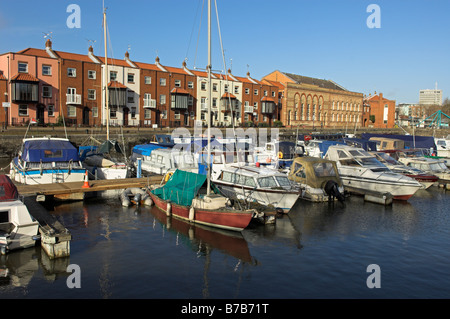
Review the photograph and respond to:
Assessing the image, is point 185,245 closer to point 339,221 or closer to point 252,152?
point 339,221

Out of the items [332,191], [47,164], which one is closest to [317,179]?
[332,191]

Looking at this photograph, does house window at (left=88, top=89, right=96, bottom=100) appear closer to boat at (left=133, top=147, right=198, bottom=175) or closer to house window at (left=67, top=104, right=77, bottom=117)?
house window at (left=67, top=104, right=77, bottom=117)

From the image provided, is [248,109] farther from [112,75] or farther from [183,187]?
[183,187]

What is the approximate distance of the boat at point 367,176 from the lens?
81.8 feet

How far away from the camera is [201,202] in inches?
724

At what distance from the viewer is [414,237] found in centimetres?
Answer: 1792

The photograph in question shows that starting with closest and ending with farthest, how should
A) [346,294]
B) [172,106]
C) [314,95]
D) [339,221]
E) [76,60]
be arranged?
[346,294]
[339,221]
[76,60]
[172,106]
[314,95]

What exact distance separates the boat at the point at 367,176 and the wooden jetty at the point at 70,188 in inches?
530

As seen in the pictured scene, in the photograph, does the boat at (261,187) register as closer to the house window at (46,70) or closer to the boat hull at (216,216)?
the boat hull at (216,216)

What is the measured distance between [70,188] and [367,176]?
1911 cm

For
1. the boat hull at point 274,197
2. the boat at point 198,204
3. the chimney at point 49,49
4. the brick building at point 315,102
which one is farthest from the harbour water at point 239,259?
the brick building at point 315,102

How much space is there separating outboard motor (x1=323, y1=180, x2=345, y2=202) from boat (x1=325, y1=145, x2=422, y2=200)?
2049 mm
